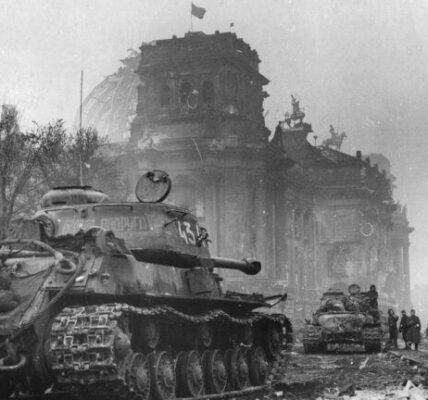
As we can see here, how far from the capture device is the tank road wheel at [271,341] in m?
15.1

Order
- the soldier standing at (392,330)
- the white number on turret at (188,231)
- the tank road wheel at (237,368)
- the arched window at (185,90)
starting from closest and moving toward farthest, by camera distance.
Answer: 1. the white number on turret at (188,231)
2. the tank road wheel at (237,368)
3. the soldier standing at (392,330)
4. the arched window at (185,90)

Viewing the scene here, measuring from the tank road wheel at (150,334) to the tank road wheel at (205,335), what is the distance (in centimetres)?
134

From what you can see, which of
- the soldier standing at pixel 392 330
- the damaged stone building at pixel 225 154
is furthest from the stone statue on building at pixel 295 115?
the soldier standing at pixel 392 330

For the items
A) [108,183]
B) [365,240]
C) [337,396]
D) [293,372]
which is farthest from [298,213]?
[337,396]

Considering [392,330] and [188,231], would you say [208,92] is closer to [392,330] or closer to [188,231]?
[392,330]

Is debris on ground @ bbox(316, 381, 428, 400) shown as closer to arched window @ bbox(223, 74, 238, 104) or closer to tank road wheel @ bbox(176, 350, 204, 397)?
tank road wheel @ bbox(176, 350, 204, 397)

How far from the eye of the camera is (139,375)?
10.4 meters

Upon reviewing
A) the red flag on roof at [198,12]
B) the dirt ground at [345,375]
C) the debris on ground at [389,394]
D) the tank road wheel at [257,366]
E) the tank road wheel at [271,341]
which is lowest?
the dirt ground at [345,375]

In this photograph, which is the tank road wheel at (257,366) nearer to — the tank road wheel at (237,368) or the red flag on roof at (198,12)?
the tank road wheel at (237,368)

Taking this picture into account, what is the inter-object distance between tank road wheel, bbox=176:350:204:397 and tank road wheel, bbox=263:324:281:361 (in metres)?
3.12

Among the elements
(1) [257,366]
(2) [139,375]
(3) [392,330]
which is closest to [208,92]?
(3) [392,330]

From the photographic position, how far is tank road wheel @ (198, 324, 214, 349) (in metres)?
12.3

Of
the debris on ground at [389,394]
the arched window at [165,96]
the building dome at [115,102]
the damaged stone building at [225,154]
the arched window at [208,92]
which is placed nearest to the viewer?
the debris on ground at [389,394]

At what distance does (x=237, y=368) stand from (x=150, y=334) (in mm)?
3112
